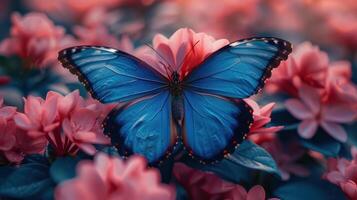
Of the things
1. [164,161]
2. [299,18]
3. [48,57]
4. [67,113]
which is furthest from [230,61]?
[299,18]

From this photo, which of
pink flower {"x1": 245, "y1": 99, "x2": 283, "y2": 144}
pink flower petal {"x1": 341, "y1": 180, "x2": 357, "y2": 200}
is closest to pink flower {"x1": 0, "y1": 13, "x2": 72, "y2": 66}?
pink flower {"x1": 245, "y1": 99, "x2": 283, "y2": 144}

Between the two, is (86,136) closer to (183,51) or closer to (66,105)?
(66,105)

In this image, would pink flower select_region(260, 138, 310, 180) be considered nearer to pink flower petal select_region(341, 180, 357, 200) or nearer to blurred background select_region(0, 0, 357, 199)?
blurred background select_region(0, 0, 357, 199)

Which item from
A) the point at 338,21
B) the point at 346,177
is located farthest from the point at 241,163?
the point at 338,21

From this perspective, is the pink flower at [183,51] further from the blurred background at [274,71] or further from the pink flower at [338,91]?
the pink flower at [338,91]

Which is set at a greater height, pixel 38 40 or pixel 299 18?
pixel 38 40

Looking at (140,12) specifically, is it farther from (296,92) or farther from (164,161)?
(164,161)
